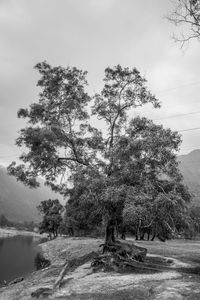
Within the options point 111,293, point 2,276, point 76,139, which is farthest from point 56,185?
point 2,276

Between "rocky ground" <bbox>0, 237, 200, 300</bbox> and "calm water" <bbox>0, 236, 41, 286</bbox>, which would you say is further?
"calm water" <bbox>0, 236, 41, 286</bbox>

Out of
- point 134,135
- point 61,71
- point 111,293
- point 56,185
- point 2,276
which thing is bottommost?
point 2,276

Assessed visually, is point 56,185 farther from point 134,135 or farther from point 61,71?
point 61,71

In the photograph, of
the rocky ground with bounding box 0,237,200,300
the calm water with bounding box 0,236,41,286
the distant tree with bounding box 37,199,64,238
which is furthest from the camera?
the distant tree with bounding box 37,199,64,238

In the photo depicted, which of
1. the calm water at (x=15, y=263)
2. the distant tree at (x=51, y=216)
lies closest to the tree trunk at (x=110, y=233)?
the calm water at (x=15, y=263)

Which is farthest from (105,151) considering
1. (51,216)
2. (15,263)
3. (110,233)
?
(51,216)

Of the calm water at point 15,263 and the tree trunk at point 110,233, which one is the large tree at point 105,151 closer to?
the tree trunk at point 110,233

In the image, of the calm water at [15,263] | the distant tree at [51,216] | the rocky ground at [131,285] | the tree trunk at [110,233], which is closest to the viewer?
the rocky ground at [131,285]

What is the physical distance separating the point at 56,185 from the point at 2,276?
23.2 meters

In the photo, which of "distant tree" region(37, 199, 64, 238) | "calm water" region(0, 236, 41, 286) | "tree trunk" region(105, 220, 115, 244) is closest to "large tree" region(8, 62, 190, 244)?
"tree trunk" region(105, 220, 115, 244)

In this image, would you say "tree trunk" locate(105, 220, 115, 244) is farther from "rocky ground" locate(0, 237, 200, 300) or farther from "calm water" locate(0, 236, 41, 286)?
"calm water" locate(0, 236, 41, 286)

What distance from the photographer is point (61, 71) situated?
3403 centimetres

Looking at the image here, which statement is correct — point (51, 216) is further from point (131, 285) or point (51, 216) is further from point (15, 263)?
point (131, 285)

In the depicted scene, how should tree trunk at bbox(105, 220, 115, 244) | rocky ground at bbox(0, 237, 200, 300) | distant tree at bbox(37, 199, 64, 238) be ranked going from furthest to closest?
1. distant tree at bbox(37, 199, 64, 238)
2. tree trunk at bbox(105, 220, 115, 244)
3. rocky ground at bbox(0, 237, 200, 300)
